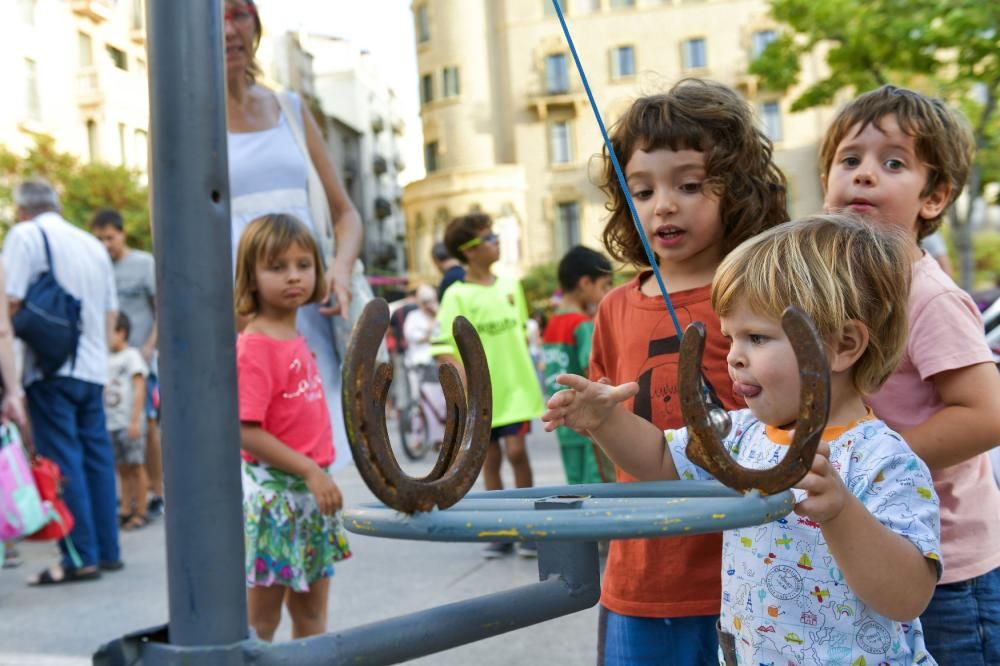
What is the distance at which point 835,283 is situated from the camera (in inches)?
58.4

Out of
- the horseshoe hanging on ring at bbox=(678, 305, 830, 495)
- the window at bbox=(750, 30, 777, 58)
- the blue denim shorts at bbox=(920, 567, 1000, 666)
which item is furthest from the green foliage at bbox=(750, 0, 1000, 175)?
the window at bbox=(750, 30, 777, 58)

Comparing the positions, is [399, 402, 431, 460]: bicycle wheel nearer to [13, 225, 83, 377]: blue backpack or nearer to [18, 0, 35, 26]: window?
[13, 225, 83, 377]: blue backpack

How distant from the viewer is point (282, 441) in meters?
2.89

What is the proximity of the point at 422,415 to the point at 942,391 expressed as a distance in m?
7.94

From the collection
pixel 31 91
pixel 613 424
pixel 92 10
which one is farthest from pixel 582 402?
pixel 92 10

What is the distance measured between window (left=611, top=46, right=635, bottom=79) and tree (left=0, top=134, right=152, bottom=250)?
58.4 feet

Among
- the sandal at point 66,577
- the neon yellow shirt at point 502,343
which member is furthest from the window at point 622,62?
the sandal at point 66,577

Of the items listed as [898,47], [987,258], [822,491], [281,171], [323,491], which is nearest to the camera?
[822,491]

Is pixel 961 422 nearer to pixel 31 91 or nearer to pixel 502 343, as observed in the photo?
pixel 502 343

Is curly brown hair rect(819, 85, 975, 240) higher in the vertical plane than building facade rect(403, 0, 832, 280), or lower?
lower

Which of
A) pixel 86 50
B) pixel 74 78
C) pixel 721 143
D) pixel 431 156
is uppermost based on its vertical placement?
pixel 86 50

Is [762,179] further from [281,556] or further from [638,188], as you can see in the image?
[281,556]

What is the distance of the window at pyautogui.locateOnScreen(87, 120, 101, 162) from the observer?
31188 millimetres

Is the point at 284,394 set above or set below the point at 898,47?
below
